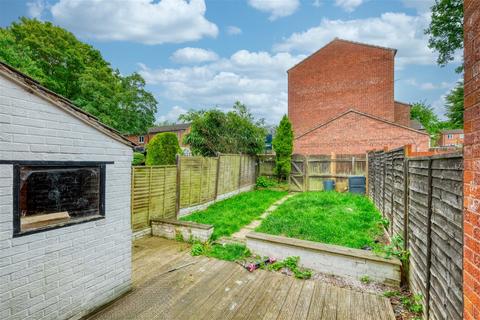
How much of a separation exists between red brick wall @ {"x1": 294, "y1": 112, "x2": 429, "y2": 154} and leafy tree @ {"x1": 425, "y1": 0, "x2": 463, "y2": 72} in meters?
6.34

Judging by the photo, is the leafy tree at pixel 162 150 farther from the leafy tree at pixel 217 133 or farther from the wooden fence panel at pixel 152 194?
the leafy tree at pixel 217 133

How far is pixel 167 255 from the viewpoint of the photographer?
4762 mm

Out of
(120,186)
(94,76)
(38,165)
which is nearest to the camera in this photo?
(38,165)

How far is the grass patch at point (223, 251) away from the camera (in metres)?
4.67

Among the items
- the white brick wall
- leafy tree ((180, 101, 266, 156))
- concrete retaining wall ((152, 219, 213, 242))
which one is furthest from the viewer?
leafy tree ((180, 101, 266, 156))

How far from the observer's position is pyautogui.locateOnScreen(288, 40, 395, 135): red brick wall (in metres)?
17.8

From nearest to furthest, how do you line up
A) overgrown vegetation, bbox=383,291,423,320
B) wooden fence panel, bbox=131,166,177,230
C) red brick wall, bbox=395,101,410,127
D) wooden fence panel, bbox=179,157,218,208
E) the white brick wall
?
the white brick wall → overgrown vegetation, bbox=383,291,423,320 → wooden fence panel, bbox=131,166,177,230 → wooden fence panel, bbox=179,157,218,208 → red brick wall, bbox=395,101,410,127

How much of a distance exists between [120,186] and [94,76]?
79.4 ft

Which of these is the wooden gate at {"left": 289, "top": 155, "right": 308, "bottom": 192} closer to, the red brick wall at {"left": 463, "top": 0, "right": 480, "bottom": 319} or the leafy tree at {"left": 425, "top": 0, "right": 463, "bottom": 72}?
the red brick wall at {"left": 463, "top": 0, "right": 480, "bottom": 319}

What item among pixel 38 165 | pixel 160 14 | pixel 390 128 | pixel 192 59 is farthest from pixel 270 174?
pixel 38 165

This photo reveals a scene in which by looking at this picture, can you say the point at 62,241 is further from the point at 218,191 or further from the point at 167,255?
the point at 218,191

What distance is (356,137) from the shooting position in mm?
14641

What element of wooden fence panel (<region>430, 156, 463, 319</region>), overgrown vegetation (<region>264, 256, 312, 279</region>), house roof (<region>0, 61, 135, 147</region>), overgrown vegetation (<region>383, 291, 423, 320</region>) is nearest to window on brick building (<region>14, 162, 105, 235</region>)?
house roof (<region>0, 61, 135, 147</region>)

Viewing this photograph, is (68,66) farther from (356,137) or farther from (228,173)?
(356,137)
